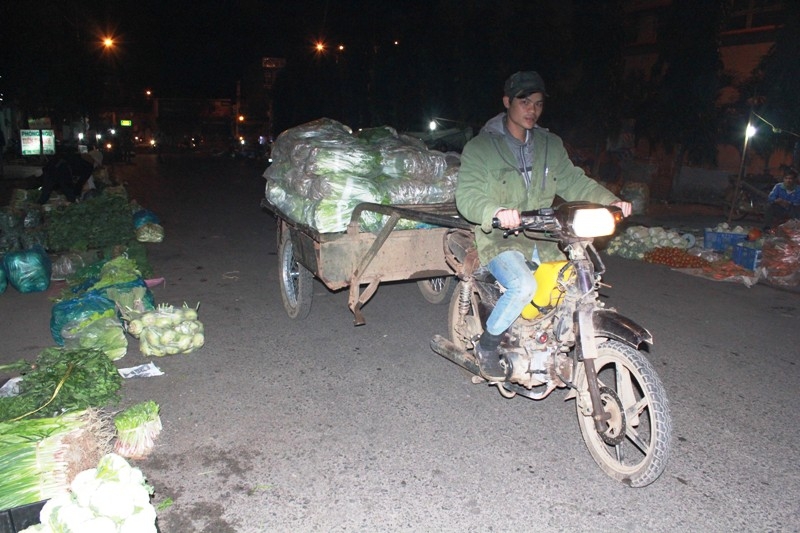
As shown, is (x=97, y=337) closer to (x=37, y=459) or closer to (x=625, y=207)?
(x=37, y=459)

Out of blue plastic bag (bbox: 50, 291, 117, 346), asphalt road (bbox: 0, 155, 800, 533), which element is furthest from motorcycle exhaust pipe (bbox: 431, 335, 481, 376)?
blue plastic bag (bbox: 50, 291, 117, 346)

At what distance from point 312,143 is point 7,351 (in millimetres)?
3481

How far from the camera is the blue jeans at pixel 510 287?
372 cm

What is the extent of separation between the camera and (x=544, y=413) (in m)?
4.47

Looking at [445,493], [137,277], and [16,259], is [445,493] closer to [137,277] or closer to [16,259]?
[137,277]

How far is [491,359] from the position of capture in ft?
13.4

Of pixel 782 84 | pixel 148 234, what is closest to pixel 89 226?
pixel 148 234

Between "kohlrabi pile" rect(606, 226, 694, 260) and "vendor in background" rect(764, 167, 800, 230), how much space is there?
1.89m

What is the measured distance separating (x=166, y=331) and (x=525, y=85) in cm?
379

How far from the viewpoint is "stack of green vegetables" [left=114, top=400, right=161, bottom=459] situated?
12.2 feet

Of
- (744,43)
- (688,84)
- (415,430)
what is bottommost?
(415,430)

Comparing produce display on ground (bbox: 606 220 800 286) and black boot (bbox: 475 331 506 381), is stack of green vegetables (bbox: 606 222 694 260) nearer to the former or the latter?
produce display on ground (bbox: 606 220 800 286)

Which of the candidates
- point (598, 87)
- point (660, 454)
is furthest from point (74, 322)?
point (598, 87)

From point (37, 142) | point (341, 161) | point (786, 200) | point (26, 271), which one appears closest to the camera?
point (341, 161)
